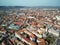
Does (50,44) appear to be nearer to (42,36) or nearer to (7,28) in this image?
(42,36)

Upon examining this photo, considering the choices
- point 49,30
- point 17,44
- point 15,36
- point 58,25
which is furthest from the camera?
point 58,25

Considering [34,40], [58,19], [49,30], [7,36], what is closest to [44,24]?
[49,30]

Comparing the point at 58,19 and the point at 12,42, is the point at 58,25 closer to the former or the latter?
the point at 58,19

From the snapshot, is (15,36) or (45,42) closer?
A: (45,42)

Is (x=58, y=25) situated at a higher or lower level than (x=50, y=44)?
higher

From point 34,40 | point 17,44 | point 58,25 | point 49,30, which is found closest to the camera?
point 17,44

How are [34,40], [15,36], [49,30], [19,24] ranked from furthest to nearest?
[19,24], [49,30], [15,36], [34,40]

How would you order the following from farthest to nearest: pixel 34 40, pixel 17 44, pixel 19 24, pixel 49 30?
pixel 19 24 < pixel 49 30 < pixel 34 40 < pixel 17 44

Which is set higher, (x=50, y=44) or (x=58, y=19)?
(x=58, y=19)

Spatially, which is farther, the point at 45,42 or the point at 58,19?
the point at 58,19
